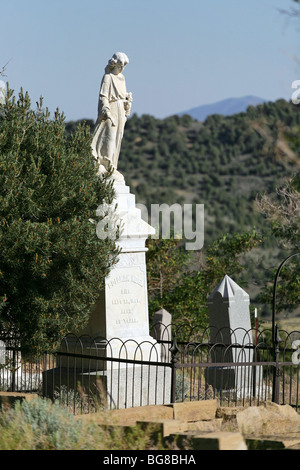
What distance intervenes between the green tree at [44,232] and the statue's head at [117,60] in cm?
146

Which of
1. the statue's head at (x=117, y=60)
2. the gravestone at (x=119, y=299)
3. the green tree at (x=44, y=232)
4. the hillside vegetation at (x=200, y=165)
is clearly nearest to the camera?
the green tree at (x=44, y=232)

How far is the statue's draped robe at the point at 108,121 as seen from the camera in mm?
11211

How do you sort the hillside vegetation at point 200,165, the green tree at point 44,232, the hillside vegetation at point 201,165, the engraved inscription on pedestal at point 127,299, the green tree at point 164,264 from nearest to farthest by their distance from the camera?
the green tree at point 44,232 → the engraved inscription on pedestal at point 127,299 → the green tree at point 164,264 → the hillside vegetation at point 201,165 → the hillside vegetation at point 200,165

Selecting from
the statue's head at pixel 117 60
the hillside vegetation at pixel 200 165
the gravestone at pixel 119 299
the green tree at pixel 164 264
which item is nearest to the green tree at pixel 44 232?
the gravestone at pixel 119 299

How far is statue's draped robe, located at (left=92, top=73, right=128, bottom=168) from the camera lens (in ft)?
36.8

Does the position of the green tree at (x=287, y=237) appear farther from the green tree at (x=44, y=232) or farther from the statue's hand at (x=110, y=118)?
the green tree at (x=44, y=232)

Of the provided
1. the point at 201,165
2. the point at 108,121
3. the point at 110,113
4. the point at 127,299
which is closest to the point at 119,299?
the point at 127,299

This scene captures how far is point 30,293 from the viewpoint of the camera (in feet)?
32.1

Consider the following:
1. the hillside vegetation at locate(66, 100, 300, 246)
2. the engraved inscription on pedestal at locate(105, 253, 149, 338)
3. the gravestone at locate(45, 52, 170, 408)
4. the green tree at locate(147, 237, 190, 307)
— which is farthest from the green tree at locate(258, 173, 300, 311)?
the hillside vegetation at locate(66, 100, 300, 246)

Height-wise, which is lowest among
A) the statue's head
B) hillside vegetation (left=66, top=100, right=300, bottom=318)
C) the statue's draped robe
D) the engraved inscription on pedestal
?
the engraved inscription on pedestal

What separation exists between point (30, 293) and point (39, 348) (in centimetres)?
75

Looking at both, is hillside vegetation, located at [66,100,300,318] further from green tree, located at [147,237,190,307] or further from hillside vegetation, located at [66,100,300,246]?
green tree, located at [147,237,190,307]
